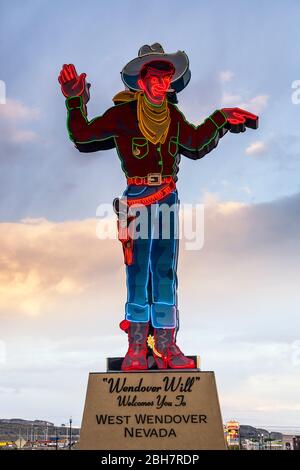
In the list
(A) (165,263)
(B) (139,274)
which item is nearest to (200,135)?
(A) (165,263)

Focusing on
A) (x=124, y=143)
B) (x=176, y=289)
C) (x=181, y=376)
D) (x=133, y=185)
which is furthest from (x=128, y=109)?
(x=181, y=376)

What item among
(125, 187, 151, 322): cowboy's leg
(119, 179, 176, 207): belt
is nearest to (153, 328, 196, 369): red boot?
(125, 187, 151, 322): cowboy's leg

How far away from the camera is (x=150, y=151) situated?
2258 cm

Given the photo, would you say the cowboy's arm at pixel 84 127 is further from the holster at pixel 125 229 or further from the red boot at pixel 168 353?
the red boot at pixel 168 353

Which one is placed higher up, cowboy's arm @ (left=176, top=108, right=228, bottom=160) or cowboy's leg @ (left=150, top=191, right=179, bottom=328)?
cowboy's arm @ (left=176, top=108, right=228, bottom=160)

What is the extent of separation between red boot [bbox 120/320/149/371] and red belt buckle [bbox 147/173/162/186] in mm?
4835

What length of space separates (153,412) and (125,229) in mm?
6045

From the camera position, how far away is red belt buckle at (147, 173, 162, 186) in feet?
73.0

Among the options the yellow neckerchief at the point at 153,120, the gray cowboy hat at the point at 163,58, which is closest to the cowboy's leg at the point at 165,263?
the yellow neckerchief at the point at 153,120

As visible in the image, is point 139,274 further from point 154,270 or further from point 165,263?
point 165,263

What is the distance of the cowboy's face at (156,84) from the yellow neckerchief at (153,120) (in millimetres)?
208

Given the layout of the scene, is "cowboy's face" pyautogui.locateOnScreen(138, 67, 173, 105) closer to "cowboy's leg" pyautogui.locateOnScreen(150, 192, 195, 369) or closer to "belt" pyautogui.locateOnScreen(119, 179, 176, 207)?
"belt" pyautogui.locateOnScreen(119, 179, 176, 207)
